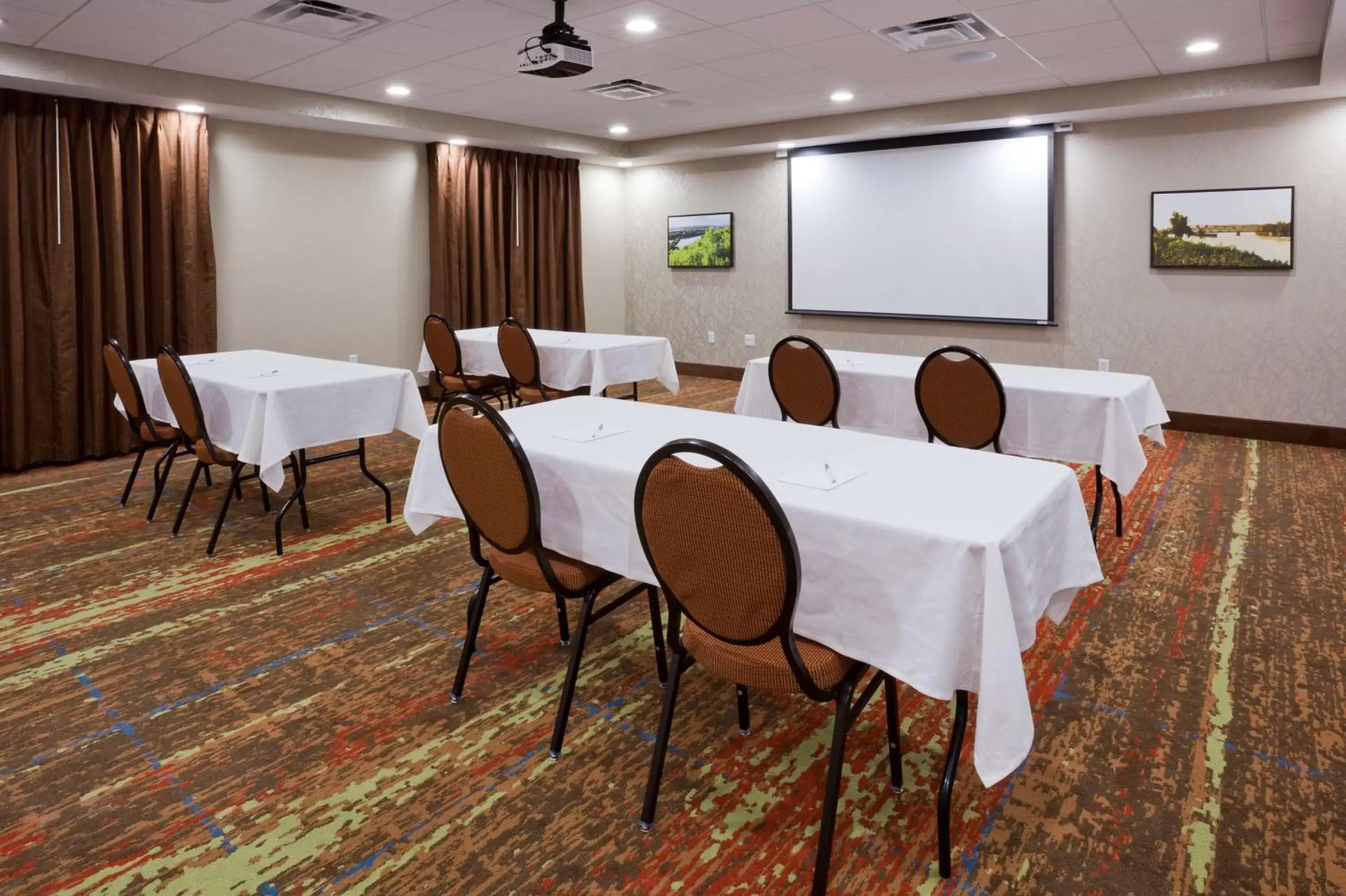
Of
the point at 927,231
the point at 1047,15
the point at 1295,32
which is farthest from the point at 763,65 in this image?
the point at 1295,32

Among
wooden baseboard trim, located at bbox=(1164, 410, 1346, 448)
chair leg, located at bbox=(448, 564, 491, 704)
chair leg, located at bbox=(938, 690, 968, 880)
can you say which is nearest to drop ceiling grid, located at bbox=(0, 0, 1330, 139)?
wooden baseboard trim, located at bbox=(1164, 410, 1346, 448)

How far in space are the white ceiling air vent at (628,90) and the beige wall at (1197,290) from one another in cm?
290

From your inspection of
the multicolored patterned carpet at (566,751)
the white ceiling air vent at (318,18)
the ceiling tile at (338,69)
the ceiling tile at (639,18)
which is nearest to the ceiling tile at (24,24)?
the white ceiling air vent at (318,18)

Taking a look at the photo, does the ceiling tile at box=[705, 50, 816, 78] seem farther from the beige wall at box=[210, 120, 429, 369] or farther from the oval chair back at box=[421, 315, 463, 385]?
the beige wall at box=[210, 120, 429, 369]

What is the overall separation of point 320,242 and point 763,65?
12.8 ft

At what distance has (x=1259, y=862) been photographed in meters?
1.86

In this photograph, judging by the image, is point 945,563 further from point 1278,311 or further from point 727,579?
point 1278,311

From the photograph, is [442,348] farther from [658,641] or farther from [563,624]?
[658,641]

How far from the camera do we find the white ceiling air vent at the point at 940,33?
458 cm

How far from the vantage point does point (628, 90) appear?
6.29 meters

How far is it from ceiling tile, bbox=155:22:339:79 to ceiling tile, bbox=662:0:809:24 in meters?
2.03

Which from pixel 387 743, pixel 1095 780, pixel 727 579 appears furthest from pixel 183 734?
pixel 1095 780

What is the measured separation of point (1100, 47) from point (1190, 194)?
5.87 ft

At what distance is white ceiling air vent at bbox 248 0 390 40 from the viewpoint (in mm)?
4250
